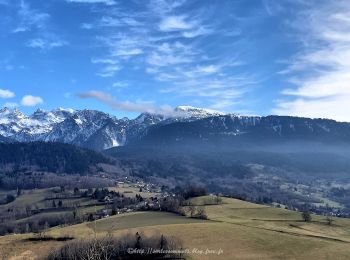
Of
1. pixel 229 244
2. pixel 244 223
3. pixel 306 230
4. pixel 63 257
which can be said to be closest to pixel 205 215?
pixel 244 223

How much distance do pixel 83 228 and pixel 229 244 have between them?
6617 centimetres

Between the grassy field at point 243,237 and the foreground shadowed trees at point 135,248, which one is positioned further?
the foreground shadowed trees at point 135,248

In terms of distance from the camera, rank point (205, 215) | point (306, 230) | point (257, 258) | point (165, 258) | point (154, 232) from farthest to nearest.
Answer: point (205, 215) → point (306, 230) → point (154, 232) → point (165, 258) → point (257, 258)

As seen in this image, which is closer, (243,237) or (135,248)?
(135,248)

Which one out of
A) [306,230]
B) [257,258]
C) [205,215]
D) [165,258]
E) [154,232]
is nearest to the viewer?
[257,258]

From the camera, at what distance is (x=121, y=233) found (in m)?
151

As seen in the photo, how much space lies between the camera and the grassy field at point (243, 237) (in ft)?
404

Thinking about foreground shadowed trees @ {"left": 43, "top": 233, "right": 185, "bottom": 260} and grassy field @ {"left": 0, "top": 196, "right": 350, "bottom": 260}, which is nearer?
grassy field @ {"left": 0, "top": 196, "right": 350, "bottom": 260}

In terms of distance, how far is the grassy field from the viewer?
12312 cm

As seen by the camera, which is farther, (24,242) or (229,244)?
(24,242)

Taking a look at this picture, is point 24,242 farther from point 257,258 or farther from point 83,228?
point 257,258

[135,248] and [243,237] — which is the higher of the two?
[243,237]

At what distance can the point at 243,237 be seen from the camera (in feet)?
463

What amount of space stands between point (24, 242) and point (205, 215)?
250ft
